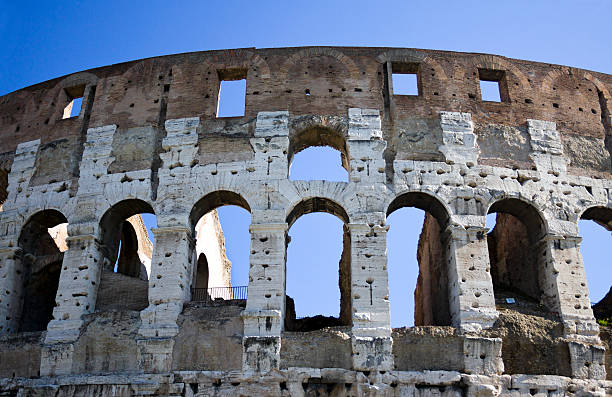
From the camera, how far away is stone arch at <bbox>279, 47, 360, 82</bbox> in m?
14.6

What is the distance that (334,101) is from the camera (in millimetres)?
14188

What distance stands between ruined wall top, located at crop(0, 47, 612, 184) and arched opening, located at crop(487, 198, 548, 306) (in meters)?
0.98

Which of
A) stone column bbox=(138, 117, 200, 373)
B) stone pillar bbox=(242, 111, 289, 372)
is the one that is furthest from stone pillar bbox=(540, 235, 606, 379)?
stone column bbox=(138, 117, 200, 373)

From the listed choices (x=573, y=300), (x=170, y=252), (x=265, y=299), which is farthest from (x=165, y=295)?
(x=573, y=300)

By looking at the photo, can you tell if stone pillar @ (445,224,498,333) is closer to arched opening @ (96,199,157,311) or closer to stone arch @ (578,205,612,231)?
stone arch @ (578,205,612,231)

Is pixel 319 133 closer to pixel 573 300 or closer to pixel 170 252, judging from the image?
pixel 170 252

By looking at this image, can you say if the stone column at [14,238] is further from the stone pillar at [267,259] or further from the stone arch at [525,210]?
the stone arch at [525,210]

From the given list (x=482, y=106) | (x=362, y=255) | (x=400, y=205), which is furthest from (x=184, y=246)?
(x=482, y=106)

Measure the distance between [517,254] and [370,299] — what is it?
4.31 metres

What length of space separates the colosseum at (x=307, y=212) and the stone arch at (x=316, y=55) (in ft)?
0.14

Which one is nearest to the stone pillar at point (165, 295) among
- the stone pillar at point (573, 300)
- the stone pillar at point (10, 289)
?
the stone pillar at point (10, 289)

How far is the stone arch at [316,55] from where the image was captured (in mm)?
14586

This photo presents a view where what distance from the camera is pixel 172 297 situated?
12.3 m

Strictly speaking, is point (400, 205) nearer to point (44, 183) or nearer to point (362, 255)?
point (362, 255)
